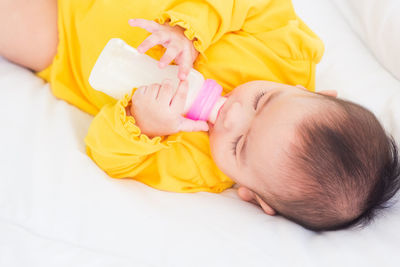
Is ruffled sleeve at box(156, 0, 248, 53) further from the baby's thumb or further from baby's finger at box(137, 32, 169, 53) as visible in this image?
the baby's thumb

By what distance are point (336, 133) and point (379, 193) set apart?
7.1 inches

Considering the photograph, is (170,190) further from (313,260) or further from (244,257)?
(313,260)

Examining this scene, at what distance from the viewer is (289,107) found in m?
0.93

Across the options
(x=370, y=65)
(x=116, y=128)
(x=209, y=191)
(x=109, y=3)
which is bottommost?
(x=209, y=191)

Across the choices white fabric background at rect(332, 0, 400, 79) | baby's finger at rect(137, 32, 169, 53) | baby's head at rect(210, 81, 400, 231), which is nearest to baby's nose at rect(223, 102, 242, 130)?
baby's head at rect(210, 81, 400, 231)

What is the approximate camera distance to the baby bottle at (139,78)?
3.13 feet

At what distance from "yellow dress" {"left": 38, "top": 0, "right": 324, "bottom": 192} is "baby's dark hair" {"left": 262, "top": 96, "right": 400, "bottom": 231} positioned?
0.88ft

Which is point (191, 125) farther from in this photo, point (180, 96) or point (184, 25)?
point (184, 25)

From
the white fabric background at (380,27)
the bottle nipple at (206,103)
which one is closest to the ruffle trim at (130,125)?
the bottle nipple at (206,103)

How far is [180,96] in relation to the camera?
3.13 ft

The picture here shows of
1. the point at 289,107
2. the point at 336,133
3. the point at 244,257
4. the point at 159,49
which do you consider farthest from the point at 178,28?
the point at 244,257

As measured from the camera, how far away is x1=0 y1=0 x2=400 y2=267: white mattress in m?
0.85

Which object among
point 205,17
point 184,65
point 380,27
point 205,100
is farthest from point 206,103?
point 380,27

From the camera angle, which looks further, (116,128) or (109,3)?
(109,3)
